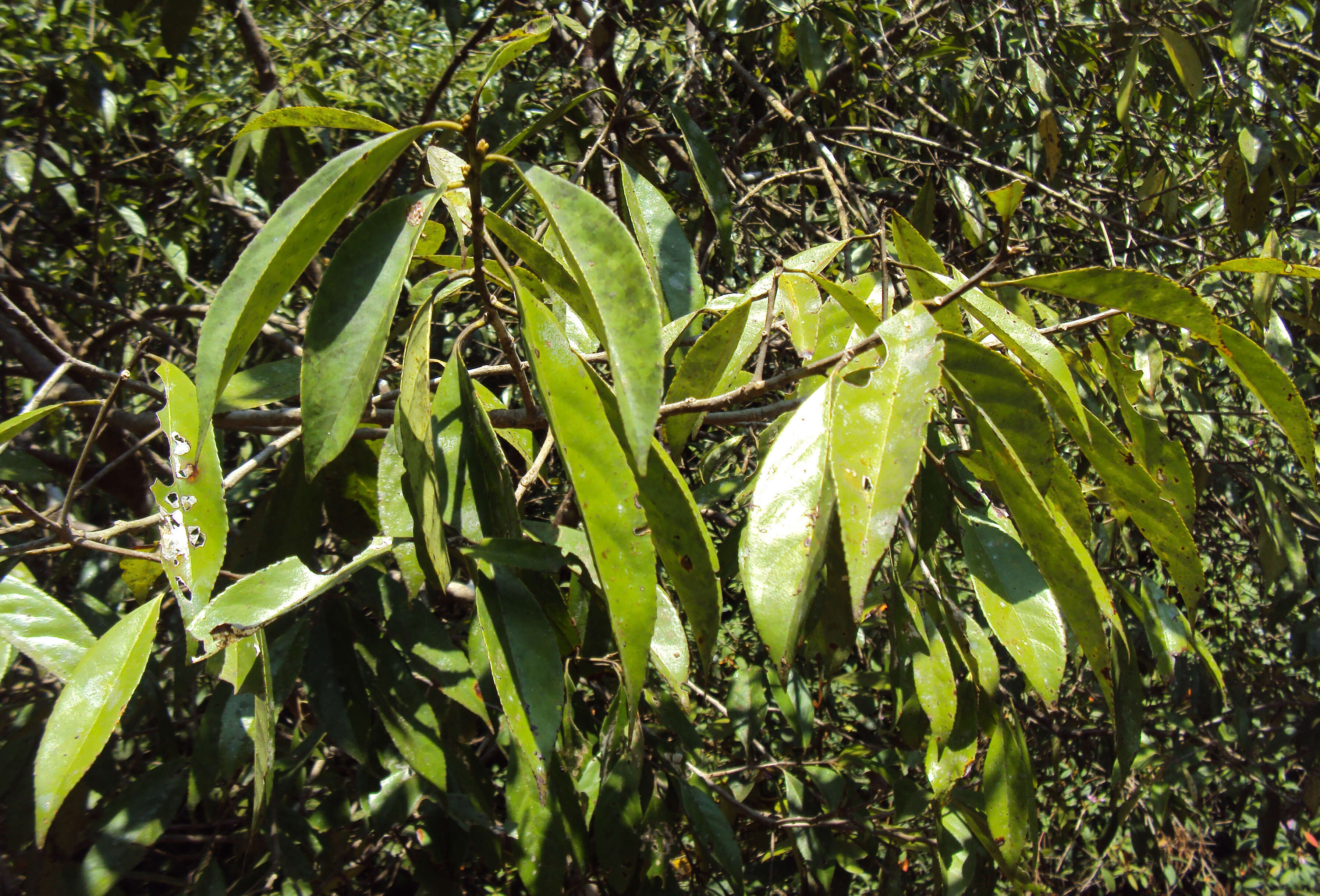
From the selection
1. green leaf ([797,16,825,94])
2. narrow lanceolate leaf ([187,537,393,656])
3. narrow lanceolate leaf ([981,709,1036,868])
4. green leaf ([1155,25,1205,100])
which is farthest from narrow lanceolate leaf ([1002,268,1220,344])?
green leaf ([1155,25,1205,100])

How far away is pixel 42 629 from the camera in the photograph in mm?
833

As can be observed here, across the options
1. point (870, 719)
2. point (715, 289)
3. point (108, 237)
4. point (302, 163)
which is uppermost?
point (302, 163)

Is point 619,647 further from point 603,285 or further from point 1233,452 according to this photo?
point 1233,452

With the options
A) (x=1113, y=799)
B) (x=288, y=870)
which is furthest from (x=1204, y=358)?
(x=288, y=870)

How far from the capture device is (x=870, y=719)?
2.37 metres

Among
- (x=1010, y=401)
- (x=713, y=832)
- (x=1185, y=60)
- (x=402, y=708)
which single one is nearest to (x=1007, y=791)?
(x=1010, y=401)

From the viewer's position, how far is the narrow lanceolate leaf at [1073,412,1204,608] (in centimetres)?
62

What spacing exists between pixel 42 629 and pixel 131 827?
392 millimetres

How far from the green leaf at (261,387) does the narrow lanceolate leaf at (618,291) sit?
434 mm

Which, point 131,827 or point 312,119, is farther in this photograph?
point 131,827

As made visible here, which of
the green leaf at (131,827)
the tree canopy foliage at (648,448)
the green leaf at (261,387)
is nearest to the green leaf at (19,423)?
the tree canopy foliage at (648,448)

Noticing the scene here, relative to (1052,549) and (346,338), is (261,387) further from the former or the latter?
(1052,549)

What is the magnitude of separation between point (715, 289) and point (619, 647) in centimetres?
177

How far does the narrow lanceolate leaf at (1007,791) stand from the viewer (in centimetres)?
85
